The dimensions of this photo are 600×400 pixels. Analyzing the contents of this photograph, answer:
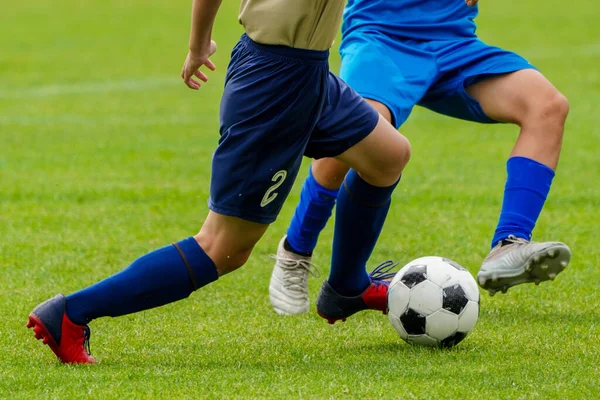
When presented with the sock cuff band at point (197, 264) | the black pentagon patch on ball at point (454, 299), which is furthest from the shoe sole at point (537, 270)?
the sock cuff band at point (197, 264)

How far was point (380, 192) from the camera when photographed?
4523 mm

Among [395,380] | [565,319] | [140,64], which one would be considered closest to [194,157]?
[565,319]

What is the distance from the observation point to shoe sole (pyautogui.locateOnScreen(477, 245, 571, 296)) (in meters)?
4.19

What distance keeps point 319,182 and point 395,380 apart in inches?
58.9

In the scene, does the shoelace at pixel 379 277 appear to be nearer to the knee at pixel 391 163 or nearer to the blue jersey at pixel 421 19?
the knee at pixel 391 163

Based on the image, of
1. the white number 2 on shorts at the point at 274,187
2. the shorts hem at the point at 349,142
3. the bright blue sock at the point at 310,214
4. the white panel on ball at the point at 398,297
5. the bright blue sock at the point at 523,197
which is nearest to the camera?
the white number 2 on shorts at the point at 274,187

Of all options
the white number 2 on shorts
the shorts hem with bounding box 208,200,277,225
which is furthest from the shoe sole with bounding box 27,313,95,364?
the white number 2 on shorts

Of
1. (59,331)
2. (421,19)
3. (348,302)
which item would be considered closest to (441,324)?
(348,302)

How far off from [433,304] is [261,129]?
1.06 meters

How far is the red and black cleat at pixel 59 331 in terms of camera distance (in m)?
3.99

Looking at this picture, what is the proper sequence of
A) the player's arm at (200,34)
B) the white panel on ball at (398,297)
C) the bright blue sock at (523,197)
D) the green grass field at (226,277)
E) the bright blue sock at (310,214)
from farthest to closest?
1. the bright blue sock at (310,214)
2. the bright blue sock at (523,197)
3. the white panel on ball at (398,297)
4. the green grass field at (226,277)
5. the player's arm at (200,34)

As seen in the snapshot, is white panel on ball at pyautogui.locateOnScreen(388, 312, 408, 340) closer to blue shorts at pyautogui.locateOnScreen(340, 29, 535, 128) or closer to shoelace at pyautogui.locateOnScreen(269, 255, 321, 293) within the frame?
shoelace at pyautogui.locateOnScreen(269, 255, 321, 293)

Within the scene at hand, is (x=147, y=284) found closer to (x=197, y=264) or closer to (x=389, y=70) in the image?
(x=197, y=264)

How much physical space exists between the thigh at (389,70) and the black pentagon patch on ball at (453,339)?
106 centimetres
